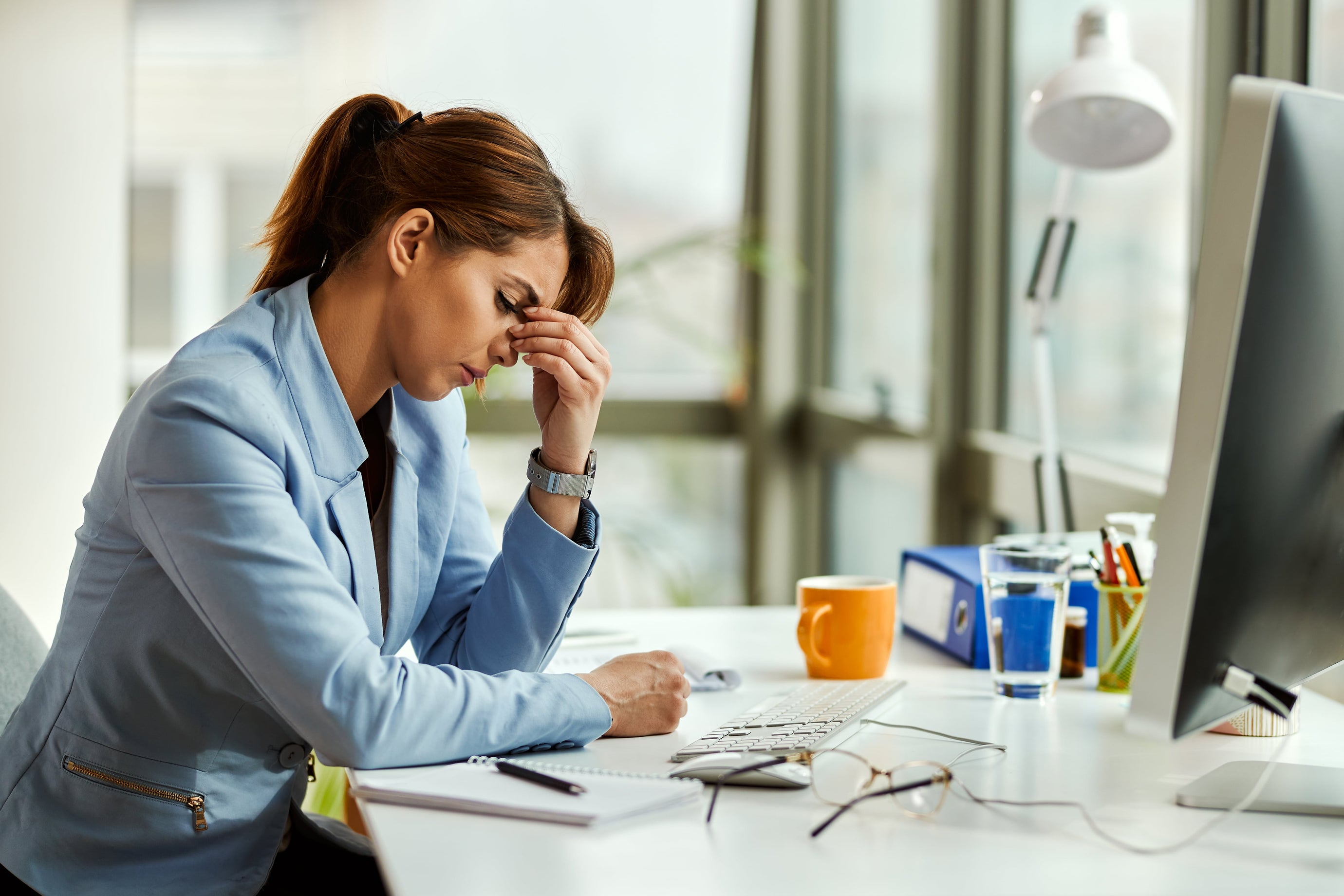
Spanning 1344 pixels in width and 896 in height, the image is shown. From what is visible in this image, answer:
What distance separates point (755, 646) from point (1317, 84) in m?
0.98

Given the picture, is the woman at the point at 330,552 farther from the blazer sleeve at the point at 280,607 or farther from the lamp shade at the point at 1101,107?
the lamp shade at the point at 1101,107

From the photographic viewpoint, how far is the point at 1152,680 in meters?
0.75

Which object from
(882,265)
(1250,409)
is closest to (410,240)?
(1250,409)

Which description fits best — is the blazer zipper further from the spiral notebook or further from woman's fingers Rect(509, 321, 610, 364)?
woman's fingers Rect(509, 321, 610, 364)

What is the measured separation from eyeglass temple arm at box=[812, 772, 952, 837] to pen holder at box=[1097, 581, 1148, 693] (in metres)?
0.41

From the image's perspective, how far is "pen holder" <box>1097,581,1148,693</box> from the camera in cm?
124

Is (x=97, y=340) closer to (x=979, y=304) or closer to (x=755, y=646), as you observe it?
(x=755, y=646)

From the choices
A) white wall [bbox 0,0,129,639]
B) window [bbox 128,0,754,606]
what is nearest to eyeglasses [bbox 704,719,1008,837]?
white wall [bbox 0,0,129,639]

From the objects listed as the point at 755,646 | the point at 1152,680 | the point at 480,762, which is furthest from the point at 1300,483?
the point at 755,646

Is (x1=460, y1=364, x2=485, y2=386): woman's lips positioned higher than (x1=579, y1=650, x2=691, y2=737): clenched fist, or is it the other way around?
(x1=460, y1=364, x2=485, y2=386): woman's lips

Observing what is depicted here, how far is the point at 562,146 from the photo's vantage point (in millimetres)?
3363

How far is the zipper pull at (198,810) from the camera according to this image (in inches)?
41.3

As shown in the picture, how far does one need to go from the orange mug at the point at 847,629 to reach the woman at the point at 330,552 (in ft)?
0.77

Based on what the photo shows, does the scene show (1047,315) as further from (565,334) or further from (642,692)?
(642,692)
